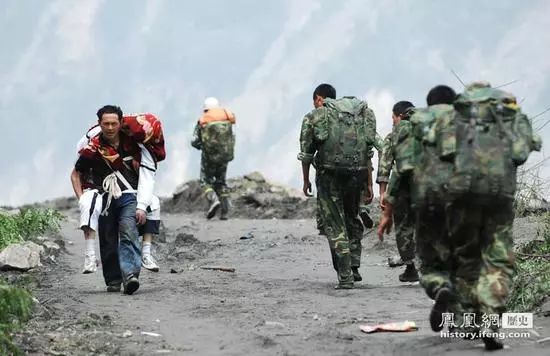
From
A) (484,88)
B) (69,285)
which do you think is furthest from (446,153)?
(69,285)

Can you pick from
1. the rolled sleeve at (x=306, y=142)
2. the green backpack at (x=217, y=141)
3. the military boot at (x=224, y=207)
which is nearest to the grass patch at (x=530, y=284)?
the rolled sleeve at (x=306, y=142)

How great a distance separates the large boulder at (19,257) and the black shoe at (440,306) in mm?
6996

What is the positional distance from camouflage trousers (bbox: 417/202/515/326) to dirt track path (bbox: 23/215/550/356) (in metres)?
0.35

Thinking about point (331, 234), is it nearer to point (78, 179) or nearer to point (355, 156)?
point (355, 156)

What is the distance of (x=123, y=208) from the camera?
12203mm

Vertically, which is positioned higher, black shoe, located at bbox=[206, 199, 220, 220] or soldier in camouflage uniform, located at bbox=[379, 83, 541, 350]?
black shoe, located at bbox=[206, 199, 220, 220]

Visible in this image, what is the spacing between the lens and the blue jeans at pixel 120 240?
1212 cm

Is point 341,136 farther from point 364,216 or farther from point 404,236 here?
point 364,216

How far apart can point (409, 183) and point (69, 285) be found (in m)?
5.82

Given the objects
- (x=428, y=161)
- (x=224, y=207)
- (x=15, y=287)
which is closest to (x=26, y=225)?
(x=224, y=207)

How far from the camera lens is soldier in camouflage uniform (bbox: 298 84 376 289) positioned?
12.2 metres

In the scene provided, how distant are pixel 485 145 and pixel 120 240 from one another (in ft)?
16.8

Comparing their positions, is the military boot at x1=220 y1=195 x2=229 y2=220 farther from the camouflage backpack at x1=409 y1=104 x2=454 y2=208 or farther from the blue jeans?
the camouflage backpack at x1=409 y1=104 x2=454 y2=208

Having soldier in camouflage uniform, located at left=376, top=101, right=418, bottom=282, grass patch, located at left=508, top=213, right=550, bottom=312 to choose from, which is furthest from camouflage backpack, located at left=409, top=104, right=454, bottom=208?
soldier in camouflage uniform, located at left=376, top=101, right=418, bottom=282
